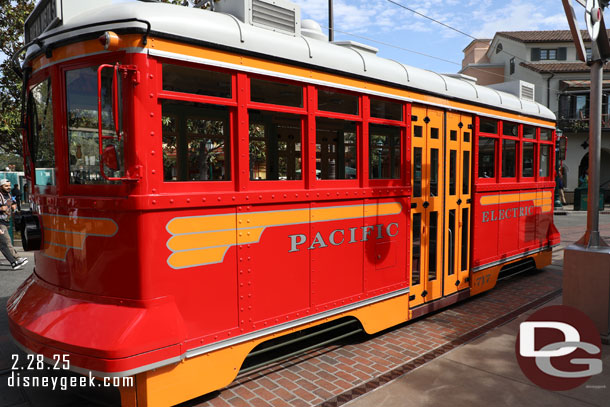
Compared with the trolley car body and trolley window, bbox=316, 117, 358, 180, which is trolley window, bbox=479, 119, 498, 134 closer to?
the trolley car body

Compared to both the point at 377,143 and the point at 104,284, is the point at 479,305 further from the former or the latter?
the point at 104,284

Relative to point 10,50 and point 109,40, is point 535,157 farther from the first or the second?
point 10,50

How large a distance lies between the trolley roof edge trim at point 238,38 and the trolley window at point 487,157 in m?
1.58

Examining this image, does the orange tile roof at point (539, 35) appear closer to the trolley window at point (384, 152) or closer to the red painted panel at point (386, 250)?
the trolley window at point (384, 152)

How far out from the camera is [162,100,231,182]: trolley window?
3191 mm

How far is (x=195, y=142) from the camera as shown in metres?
3.40

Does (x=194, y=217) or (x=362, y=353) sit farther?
(x=362, y=353)

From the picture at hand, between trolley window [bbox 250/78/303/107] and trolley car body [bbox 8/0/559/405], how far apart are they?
0.01 metres

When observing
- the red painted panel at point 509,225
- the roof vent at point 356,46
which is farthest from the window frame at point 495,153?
the roof vent at point 356,46

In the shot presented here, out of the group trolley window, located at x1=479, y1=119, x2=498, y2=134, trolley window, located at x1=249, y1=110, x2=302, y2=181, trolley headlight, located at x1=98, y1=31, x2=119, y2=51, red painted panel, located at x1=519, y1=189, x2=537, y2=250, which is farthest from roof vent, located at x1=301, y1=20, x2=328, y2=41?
red painted panel, located at x1=519, y1=189, x2=537, y2=250

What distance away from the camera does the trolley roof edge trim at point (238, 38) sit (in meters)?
2.97

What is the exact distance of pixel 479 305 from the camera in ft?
19.4

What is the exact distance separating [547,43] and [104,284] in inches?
1351

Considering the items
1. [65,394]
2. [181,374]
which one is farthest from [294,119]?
[65,394]
